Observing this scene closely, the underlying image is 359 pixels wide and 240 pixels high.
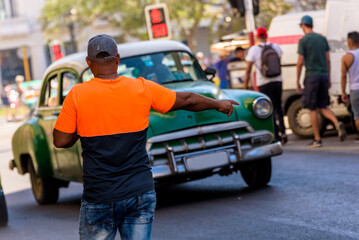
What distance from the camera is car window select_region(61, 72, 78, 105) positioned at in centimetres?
956

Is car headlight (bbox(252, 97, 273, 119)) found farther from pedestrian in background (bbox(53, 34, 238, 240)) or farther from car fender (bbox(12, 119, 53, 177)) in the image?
pedestrian in background (bbox(53, 34, 238, 240))

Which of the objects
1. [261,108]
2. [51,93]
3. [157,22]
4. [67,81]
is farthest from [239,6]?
[261,108]

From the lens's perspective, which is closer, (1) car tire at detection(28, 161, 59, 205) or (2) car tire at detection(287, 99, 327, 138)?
(1) car tire at detection(28, 161, 59, 205)

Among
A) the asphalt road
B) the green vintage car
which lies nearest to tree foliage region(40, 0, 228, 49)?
the asphalt road

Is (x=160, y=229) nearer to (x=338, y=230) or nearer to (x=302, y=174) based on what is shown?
(x=338, y=230)

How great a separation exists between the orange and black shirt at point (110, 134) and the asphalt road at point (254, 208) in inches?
105

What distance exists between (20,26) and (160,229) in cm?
5067

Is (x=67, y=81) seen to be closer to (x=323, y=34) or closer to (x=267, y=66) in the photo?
(x=267, y=66)

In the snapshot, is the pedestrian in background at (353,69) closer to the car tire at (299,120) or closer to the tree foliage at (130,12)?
the car tire at (299,120)

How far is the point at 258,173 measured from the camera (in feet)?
30.2

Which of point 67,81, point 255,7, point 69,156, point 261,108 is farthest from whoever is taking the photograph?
point 255,7

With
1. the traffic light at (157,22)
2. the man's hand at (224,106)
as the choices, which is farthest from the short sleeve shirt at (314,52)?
the man's hand at (224,106)

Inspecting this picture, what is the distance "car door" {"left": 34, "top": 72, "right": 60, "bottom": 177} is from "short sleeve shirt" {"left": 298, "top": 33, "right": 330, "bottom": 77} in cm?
413

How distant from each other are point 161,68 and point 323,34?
493cm
